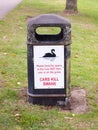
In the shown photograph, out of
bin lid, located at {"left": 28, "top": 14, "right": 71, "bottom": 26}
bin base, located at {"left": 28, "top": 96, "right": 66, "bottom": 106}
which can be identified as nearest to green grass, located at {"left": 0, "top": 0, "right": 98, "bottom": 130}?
bin base, located at {"left": 28, "top": 96, "right": 66, "bottom": 106}

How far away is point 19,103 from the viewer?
5.91 meters

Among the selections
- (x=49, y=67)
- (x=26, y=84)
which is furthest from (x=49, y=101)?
(x=26, y=84)

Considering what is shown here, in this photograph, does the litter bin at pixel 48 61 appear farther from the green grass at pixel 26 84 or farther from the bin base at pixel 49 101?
the green grass at pixel 26 84

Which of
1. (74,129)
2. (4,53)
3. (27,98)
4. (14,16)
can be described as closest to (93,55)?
(4,53)

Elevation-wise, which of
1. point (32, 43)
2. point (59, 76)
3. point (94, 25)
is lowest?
point (94, 25)

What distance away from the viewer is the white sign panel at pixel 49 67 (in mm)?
5691

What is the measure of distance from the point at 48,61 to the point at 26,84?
3.95 ft

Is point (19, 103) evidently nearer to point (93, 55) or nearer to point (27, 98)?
point (27, 98)

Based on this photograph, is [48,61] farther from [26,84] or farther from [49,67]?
[26,84]

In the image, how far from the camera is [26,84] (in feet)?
22.5

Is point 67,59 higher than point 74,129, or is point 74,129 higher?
point 67,59

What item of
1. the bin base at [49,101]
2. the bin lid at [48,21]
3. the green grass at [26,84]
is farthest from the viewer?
the bin base at [49,101]

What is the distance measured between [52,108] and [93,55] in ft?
12.4

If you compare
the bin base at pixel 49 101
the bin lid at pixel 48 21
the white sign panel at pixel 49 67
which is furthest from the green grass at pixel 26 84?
the bin lid at pixel 48 21
